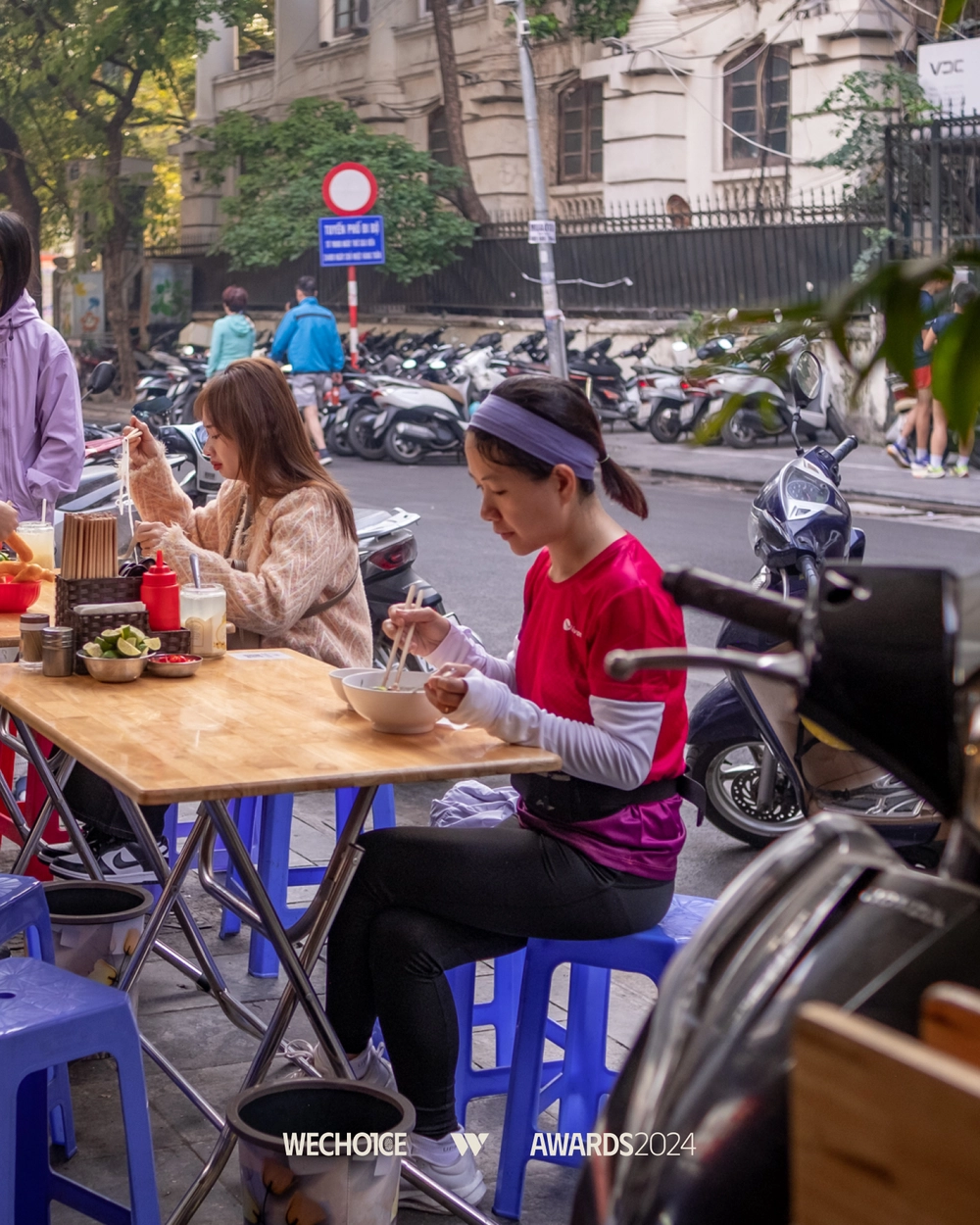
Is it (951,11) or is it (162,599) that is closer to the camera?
(951,11)

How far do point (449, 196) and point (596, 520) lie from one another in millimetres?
24628

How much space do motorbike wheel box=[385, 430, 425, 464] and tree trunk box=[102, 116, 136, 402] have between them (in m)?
12.1

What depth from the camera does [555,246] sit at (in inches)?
941

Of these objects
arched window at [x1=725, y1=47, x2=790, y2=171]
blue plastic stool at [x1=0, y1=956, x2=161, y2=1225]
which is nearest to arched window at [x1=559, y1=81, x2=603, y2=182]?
arched window at [x1=725, y1=47, x2=790, y2=171]

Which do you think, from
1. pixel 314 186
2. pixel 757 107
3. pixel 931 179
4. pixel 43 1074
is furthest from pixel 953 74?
pixel 43 1074

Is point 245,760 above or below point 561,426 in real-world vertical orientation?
below

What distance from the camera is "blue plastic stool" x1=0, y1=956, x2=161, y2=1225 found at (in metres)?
2.34

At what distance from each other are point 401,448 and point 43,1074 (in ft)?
45.4

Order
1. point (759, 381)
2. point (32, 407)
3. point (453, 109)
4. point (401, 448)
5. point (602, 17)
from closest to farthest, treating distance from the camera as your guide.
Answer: point (759, 381) → point (32, 407) → point (401, 448) → point (602, 17) → point (453, 109)

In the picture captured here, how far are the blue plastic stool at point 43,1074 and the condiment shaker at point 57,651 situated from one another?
0.82 m

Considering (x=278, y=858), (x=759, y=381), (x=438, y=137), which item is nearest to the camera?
(x=759, y=381)

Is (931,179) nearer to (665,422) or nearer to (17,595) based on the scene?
(665,422)

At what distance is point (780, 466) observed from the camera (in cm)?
1476

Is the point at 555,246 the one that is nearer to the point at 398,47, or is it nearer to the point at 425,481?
the point at 398,47
